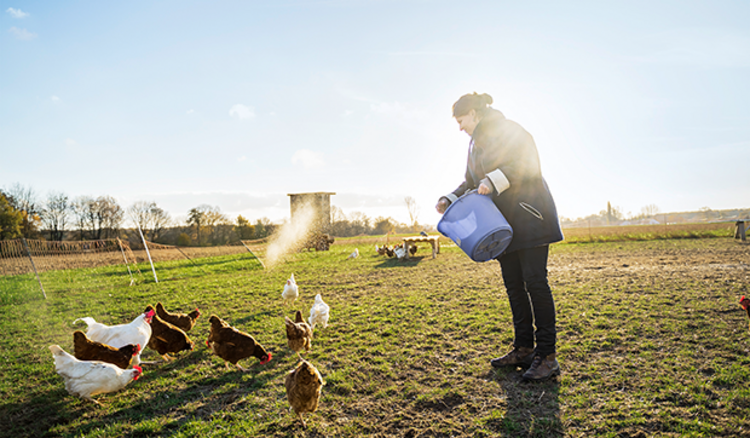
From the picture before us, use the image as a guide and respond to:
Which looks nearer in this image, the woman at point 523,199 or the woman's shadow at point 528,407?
the woman's shadow at point 528,407

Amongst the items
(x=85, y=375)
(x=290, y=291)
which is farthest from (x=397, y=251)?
(x=85, y=375)

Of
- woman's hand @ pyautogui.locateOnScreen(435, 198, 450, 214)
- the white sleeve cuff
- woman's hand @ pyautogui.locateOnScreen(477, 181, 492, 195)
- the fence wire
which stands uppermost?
the white sleeve cuff

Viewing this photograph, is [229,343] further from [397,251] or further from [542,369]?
[397,251]

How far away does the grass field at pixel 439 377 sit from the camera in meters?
2.51

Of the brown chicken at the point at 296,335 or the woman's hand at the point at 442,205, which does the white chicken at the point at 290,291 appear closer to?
the brown chicken at the point at 296,335

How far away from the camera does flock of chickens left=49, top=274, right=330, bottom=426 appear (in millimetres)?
2582

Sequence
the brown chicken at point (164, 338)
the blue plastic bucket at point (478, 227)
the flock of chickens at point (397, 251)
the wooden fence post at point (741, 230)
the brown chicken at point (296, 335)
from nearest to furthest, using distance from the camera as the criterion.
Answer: the blue plastic bucket at point (478, 227)
the brown chicken at point (296, 335)
the brown chicken at point (164, 338)
the flock of chickens at point (397, 251)
the wooden fence post at point (741, 230)

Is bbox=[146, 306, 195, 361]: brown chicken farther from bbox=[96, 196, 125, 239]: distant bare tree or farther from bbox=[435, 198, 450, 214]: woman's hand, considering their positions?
bbox=[96, 196, 125, 239]: distant bare tree

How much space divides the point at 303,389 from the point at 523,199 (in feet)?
7.64

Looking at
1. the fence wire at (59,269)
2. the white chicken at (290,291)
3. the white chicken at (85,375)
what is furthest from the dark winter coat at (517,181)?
the fence wire at (59,269)

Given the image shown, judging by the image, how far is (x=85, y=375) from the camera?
9.84 ft

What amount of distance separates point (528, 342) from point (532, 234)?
114 cm

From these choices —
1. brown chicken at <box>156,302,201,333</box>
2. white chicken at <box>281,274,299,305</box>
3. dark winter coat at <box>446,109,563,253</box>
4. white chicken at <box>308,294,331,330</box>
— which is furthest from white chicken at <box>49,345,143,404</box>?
dark winter coat at <box>446,109,563,253</box>

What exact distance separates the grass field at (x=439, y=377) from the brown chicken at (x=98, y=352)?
1.04 ft
